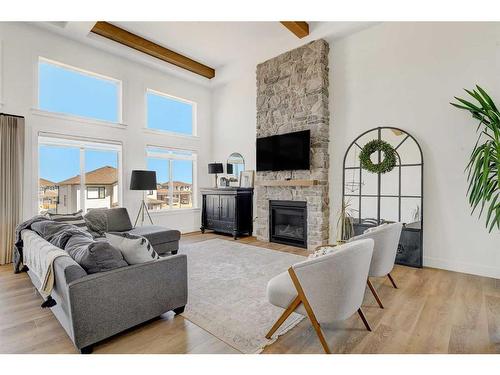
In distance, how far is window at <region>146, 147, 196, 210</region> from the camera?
6.19 m

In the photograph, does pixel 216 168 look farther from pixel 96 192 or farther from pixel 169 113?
pixel 96 192

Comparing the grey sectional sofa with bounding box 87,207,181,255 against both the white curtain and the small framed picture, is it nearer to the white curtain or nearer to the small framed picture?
the white curtain

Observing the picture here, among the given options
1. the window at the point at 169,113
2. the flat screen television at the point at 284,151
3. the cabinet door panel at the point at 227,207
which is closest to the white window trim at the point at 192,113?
the window at the point at 169,113

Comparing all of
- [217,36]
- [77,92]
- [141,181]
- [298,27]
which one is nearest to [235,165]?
[141,181]

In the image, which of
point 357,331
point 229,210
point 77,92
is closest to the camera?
point 357,331

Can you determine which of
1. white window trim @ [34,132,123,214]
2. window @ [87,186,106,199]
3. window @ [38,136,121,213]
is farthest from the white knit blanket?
window @ [87,186,106,199]

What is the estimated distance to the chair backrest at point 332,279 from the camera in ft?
5.82

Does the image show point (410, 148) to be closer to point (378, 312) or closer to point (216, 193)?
point (378, 312)

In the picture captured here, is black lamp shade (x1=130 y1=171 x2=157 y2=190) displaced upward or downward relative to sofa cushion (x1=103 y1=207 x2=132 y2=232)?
upward

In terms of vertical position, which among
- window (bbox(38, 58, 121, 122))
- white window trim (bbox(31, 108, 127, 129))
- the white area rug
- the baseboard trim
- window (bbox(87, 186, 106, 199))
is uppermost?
window (bbox(38, 58, 121, 122))

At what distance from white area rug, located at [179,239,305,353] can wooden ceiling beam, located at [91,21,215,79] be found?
4.04 meters

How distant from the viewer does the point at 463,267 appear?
3623 mm

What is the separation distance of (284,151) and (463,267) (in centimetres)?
332

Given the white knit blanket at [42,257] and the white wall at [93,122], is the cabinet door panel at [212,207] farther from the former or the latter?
the white knit blanket at [42,257]
